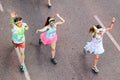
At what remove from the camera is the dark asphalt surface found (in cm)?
1057

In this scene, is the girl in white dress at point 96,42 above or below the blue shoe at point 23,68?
above

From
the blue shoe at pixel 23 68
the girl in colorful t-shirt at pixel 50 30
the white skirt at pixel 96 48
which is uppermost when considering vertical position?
the girl in colorful t-shirt at pixel 50 30

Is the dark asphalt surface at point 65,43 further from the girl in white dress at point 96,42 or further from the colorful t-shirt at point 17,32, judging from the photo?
the colorful t-shirt at point 17,32

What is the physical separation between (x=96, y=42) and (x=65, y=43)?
70.7 inches

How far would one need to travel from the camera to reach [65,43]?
11.6 meters

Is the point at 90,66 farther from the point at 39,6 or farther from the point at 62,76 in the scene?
the point at 39,6

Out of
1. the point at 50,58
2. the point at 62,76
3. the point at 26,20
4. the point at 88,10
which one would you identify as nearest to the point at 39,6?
the point at 26,20

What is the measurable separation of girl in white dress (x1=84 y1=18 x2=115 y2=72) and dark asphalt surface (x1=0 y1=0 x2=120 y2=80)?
0.55 meters

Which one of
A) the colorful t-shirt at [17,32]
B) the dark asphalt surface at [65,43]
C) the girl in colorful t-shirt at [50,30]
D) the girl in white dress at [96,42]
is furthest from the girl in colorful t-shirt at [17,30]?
the girl in white dress at [96,42]

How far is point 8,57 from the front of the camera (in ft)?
35.6

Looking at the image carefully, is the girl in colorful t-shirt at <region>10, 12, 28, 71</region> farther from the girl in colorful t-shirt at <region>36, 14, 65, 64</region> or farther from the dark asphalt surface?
the dark asphalt surface

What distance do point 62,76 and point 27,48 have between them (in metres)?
1.76

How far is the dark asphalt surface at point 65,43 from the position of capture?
10.6 meters

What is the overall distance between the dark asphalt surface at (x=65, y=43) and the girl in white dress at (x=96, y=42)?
0.55m
